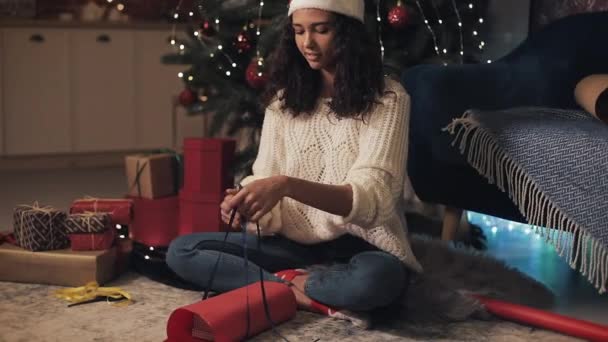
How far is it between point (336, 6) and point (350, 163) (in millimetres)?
335

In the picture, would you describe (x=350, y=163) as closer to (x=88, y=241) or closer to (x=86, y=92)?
(x=88, y=241)

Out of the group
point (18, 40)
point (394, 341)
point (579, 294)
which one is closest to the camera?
point (394, 341)

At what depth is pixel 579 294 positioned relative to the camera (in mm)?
2117

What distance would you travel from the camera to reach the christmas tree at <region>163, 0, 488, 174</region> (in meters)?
2.72

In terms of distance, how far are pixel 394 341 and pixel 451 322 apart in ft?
0.62

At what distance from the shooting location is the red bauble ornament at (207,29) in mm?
2803

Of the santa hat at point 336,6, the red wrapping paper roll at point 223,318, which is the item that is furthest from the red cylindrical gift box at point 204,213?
the santa hat at point 336,6

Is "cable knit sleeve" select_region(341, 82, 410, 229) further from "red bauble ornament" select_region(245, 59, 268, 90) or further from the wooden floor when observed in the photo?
"red bauble ornament" select_region(245, 59, 268, 90)

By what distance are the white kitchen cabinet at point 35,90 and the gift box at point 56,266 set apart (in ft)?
6.81

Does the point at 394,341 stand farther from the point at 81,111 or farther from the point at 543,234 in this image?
the point at 81,111

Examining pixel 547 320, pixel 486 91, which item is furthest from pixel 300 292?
pixel 486 91

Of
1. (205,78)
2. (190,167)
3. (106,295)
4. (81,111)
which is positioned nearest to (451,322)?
(106,295)

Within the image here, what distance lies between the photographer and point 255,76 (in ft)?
8.52

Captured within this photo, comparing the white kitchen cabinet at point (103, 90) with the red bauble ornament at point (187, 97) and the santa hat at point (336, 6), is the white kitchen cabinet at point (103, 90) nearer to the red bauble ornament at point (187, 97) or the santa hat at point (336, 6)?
the red bauble ornament at point (187, 97)
